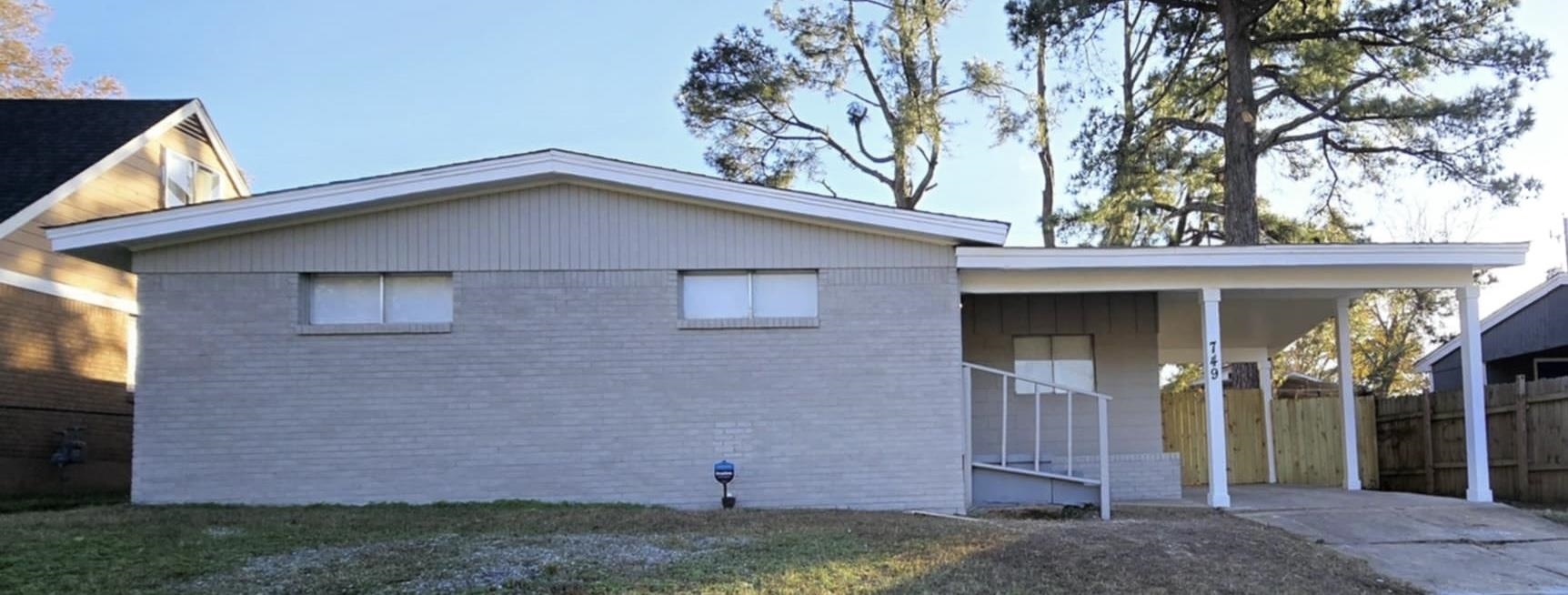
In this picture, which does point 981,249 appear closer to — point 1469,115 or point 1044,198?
point 1469,115

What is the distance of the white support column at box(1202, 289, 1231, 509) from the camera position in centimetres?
1183

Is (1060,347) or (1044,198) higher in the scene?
(1044,198)

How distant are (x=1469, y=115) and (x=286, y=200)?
16191 mm

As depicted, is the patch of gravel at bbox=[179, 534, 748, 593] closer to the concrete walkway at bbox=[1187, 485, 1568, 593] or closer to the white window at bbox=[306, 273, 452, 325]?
the white window at bbox=[306, 273, 452, 325]

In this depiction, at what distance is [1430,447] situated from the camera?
51.8ft

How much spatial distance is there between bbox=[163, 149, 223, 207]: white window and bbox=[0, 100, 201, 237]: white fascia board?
52cm

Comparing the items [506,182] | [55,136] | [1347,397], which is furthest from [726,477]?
[55,136]

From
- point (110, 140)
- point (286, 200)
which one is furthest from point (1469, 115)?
point (110, 140)

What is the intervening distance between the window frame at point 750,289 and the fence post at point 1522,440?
880 cm

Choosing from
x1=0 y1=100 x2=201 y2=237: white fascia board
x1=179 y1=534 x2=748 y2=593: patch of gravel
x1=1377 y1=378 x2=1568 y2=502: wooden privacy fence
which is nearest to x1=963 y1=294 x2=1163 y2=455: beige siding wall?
x1=1377 y1=378 x2=1568 y2=502: wooden privacy fence

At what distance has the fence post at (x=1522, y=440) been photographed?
14.2 metres

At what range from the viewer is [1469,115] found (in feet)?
58.7

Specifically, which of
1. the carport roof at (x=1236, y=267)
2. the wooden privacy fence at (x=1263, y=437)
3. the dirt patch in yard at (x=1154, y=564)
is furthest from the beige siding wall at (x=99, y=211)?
the wooden privacy fence at (x=1263, y=437)

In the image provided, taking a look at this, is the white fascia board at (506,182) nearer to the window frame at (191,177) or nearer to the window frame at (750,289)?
the window frame at (750,289)
